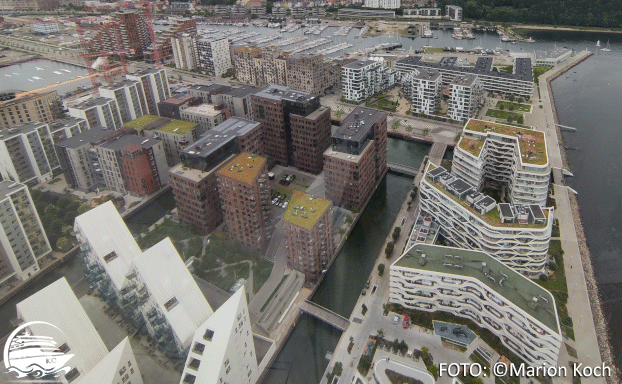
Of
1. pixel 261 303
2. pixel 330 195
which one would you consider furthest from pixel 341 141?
pixel 261 303

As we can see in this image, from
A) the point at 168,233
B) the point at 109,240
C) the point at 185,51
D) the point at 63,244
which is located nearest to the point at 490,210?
the point at 168,233

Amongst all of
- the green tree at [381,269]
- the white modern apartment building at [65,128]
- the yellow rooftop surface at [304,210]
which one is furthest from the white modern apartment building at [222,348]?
the white modern apartment building at [65,128]

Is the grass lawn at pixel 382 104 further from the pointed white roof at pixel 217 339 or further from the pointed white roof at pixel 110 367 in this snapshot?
the pointed white roof at pixel 110 367

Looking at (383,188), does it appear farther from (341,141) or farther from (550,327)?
(550,327)

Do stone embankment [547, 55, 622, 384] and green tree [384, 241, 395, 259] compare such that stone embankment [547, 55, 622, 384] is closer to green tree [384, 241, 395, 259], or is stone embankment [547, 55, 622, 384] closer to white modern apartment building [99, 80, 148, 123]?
green tree [384, 241, 395, 259]

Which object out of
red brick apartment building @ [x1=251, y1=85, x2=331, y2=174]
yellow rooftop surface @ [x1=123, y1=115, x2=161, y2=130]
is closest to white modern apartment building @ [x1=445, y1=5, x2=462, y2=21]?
red brick apartment building @ [x1=251, y1=85, x2=331, y2=174]

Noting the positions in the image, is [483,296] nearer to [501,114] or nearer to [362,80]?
A: [501,114]
